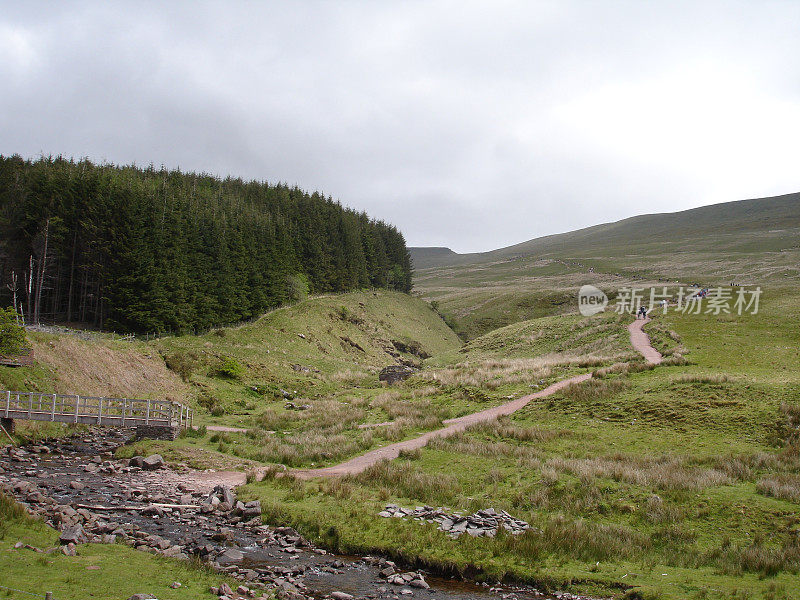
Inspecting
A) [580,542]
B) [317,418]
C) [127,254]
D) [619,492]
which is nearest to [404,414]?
[317,418]

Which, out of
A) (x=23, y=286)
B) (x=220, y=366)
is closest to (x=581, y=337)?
(x=220, y=366)

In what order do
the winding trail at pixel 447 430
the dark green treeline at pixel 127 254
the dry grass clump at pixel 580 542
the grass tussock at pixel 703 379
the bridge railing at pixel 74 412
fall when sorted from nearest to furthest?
1. the dry grass clump at pixel 580 542
2. the winding trail at pixel 447 430
3. the bridge railing at pixel 74 412
4. the grass tussock at pixel 703 379
5. the dark green treeline at pixel 127 254

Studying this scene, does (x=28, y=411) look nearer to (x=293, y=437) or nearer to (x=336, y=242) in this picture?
(x=293, y=437)

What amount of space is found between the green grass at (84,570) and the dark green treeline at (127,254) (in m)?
45.4

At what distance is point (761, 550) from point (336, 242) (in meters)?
95.2

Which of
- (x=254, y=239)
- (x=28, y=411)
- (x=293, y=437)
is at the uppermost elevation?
(x=254, y=239)

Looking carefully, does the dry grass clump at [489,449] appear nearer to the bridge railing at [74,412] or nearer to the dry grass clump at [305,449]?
the dry grass clump at [305,449]

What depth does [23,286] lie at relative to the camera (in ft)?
192

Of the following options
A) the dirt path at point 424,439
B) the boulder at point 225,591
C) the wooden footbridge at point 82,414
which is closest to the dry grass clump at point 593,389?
the dirt path at point 424,439

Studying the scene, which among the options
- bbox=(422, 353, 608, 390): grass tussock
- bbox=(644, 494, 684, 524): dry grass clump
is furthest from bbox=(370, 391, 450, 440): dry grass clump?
bbox=(644, 494, 684, 524): dry grass clump

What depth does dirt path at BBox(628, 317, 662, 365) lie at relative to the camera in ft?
146

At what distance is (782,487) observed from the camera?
18.0 metres

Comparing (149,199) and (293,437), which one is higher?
(149,199)

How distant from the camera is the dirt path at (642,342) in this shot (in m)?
44.4
